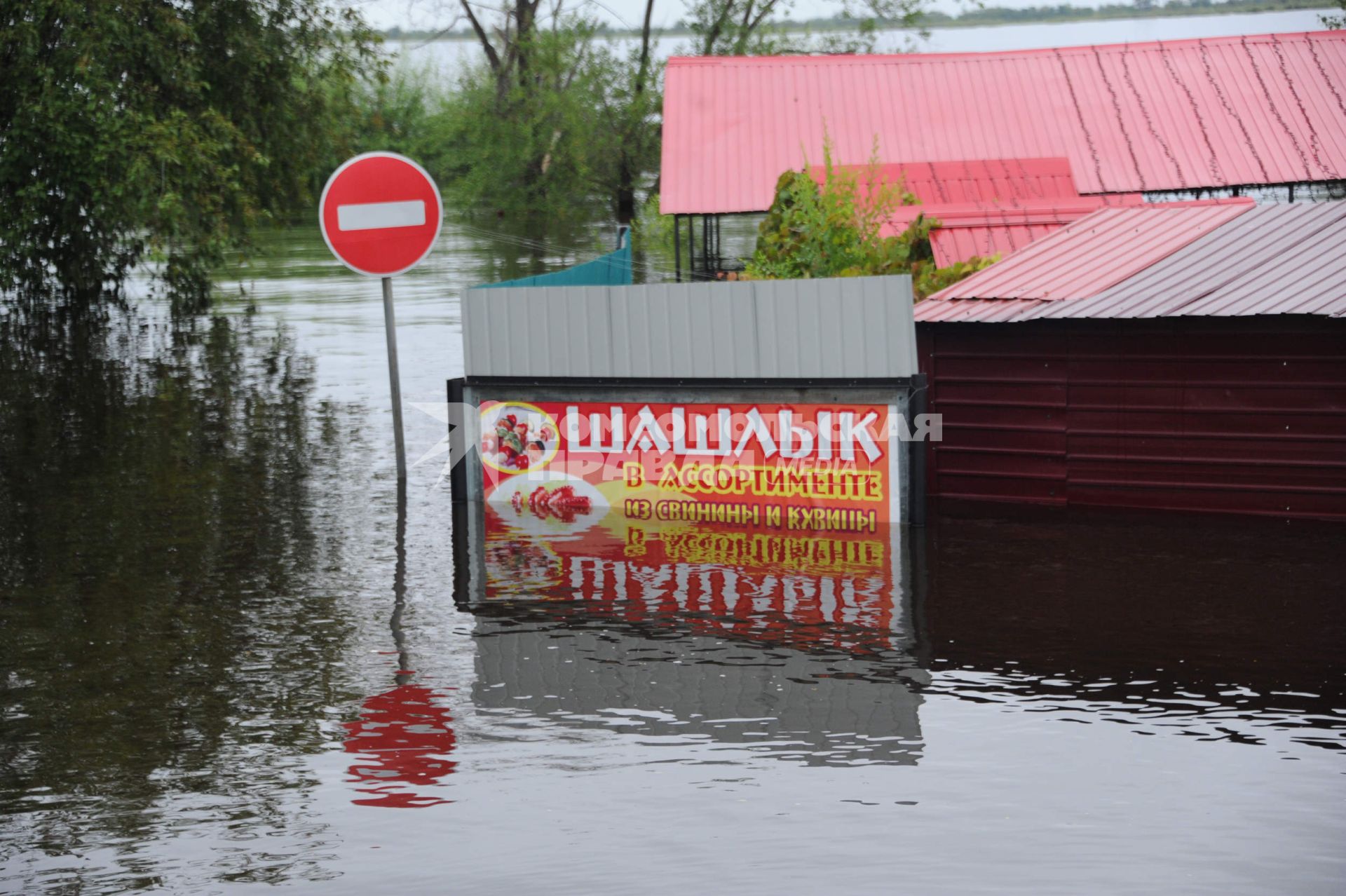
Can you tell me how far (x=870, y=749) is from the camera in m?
6.49

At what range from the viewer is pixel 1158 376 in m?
11.2

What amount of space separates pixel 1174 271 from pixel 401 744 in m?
7.80

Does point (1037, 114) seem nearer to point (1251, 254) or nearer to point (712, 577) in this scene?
point (1251, 254)

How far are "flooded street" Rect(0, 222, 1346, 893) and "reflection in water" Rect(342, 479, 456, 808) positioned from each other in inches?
0.9

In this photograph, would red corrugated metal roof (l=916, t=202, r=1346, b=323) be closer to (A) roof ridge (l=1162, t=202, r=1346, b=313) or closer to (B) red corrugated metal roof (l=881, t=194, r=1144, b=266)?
(A) roof ridge (l=1162, t=202, r=1346, b=313)

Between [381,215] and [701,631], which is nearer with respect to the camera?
[701,631]

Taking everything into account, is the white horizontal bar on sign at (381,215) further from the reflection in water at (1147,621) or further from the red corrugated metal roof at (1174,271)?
the reflection in water at (1147,621)

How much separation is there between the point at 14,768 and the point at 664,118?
774 inches

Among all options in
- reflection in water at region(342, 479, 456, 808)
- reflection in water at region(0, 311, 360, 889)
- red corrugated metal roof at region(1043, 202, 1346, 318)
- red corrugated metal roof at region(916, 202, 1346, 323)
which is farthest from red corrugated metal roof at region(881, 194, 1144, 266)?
reflection in water at region(342, 479, 456, 808)

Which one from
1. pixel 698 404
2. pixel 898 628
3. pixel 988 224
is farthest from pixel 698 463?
pixel 988 224

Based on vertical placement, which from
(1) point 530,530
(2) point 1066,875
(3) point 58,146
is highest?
(3) point 58,146

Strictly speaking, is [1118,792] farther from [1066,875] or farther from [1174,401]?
[1174,401]

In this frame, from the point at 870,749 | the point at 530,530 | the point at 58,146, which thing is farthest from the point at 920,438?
the point at 58,146

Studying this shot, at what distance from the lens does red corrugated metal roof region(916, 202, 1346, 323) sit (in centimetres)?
1074
